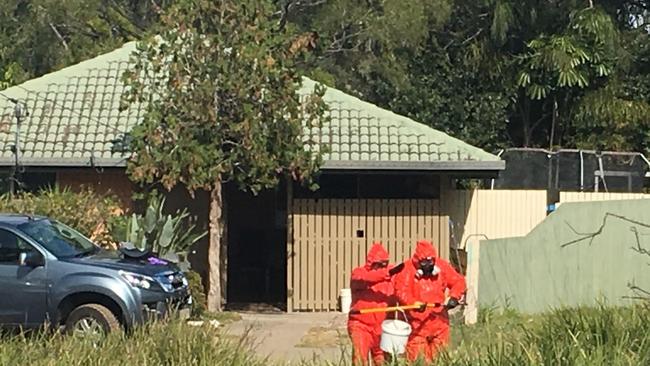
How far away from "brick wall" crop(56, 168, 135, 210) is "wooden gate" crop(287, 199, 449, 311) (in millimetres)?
2734

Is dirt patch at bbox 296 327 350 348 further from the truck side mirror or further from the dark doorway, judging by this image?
the dark doorway

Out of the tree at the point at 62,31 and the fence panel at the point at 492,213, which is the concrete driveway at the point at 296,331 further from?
the tree at the point at 62,31

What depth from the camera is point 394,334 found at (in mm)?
10336

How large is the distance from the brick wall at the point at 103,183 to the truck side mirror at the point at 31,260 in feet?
18.0

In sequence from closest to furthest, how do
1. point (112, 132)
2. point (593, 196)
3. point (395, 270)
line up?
point (395, 270) < point (112, 132) < point (593, 196)

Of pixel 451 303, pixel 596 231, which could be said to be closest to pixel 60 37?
pixel 596 231

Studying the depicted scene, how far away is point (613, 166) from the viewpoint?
80.2ft

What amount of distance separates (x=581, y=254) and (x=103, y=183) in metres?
7.72

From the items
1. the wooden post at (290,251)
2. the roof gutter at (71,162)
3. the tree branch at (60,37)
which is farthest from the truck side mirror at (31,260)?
the tree branch at (60,37)

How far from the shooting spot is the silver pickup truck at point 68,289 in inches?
536

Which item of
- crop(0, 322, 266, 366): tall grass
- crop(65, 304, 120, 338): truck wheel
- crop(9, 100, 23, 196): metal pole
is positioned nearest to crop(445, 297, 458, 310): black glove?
crop(0, 322, 266, 366): tall grass

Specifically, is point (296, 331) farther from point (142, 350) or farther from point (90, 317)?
point (142, 350)

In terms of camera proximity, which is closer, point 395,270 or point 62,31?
point 395,270

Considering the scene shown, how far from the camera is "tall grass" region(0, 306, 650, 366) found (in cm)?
754
